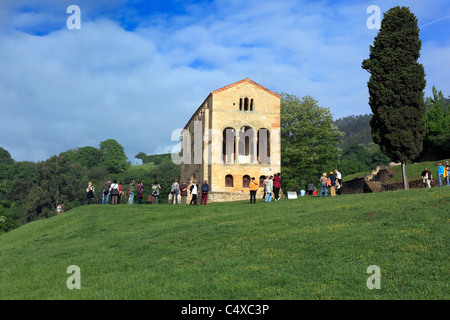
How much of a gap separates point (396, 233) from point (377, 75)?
21.5 metres

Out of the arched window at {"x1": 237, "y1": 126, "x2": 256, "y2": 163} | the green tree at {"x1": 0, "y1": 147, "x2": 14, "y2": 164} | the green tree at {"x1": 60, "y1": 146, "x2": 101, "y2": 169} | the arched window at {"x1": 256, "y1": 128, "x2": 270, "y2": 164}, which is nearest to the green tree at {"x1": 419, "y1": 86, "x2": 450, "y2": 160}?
the arched window at {"x1": 256, "y1": 128, "x2": 270, "y2": 164}

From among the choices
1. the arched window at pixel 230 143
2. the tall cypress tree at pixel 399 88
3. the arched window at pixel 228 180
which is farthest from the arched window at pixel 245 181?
the tall cypress tree at pixel 399 88

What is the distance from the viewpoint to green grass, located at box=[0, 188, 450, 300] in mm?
8844

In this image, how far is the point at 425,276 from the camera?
8.77 metres

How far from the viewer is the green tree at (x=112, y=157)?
128m

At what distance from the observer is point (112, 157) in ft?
422

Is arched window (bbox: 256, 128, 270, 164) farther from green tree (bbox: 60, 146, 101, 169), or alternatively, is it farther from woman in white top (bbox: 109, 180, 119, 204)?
green tree (bbox: 60, 146, 101, 169)

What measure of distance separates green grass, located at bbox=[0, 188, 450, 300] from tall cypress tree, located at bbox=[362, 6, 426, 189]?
13.5 meters

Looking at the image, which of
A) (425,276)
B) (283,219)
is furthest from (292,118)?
(425,276)

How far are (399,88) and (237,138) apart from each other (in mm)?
20332

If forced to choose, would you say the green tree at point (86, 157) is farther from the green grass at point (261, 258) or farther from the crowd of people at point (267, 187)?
the green grass at point (261, 258)

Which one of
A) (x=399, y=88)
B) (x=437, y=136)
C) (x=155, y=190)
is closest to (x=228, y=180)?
(x=155, y=190)

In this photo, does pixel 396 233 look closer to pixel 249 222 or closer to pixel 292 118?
pixel 249 222

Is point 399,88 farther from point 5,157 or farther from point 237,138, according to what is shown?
point 5,157
